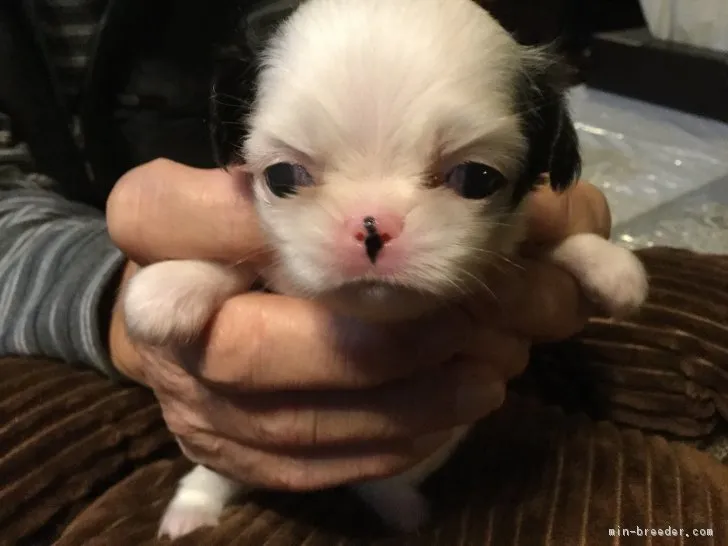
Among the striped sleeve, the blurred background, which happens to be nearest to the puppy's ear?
the striped sleeve

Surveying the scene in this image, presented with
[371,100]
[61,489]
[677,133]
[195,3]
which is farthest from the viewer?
[677,133]

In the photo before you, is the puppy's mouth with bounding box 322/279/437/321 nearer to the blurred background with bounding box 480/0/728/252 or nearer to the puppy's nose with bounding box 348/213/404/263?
the puppy's nose with bounding box 348/213/404/263

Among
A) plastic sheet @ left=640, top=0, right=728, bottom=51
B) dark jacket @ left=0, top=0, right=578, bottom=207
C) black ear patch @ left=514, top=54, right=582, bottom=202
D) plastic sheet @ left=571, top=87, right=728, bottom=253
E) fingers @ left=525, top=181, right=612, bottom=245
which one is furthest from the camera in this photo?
plastic sheet @ left=640, top=0, right=728, bottom=51

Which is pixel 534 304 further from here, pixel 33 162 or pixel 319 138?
pixel 33 162

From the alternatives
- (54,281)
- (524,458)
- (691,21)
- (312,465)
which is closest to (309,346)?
(312,465)

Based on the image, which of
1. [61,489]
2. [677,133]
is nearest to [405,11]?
[61,489]

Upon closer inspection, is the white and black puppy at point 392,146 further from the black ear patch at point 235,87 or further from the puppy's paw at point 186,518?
the puppy's paw at point 186,518
